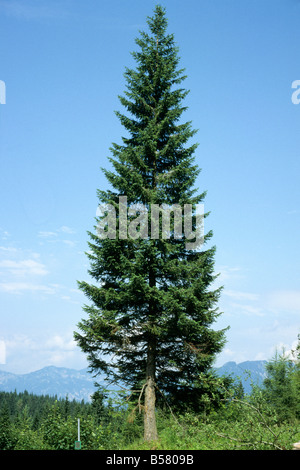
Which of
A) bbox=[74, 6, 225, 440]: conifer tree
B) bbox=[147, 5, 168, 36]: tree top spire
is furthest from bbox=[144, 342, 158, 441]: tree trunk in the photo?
bbox=[147, 5, 168, 36]: tree top spire

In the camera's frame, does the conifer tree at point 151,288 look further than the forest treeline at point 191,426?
Yes

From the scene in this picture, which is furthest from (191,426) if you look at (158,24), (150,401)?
(158,24)

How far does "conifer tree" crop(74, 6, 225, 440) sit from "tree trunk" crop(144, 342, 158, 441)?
3 cm

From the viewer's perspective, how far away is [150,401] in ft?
43.0

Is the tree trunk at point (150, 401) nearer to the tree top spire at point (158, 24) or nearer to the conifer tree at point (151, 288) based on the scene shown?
the conifer tree at point (151, 288)

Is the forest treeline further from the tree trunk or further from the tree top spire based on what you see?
the tree top spire

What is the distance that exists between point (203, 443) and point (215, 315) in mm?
4898

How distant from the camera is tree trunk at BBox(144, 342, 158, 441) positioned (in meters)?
12.6

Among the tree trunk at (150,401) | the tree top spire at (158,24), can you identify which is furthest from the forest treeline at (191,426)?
the tree top spire at (158,24)

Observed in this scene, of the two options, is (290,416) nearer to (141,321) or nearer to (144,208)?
(141,321)

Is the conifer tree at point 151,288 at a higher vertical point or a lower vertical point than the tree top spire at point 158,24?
lower

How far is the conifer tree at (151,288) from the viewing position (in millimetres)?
13078

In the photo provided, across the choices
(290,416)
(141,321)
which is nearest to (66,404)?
(290,416)

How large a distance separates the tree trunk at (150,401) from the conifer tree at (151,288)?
0.03 metres
